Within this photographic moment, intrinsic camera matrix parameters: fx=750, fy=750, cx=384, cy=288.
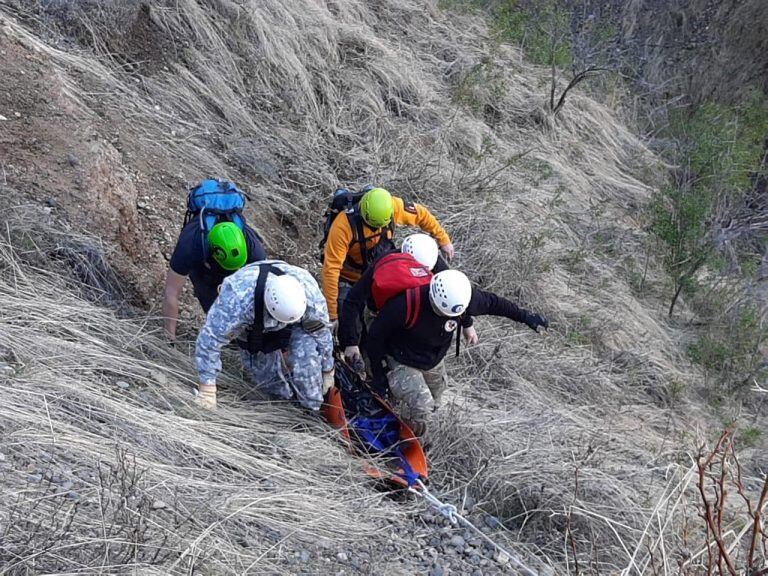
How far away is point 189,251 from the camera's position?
4000 millimetres

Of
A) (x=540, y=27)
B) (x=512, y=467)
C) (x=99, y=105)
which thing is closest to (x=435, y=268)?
(x=512, y=467)

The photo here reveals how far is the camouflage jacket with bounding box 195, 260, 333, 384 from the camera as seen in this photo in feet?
12.0

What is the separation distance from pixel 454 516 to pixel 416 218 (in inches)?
79.0

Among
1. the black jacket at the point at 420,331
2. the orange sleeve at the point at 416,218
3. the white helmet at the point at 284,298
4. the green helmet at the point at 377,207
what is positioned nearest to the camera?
the white helmet at the point at 284,298

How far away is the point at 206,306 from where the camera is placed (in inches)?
171

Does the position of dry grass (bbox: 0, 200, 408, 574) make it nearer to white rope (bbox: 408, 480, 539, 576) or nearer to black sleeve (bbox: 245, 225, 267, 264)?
white rope (bbox: 408, 480, 539, 576)

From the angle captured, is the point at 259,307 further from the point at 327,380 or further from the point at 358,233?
the point at 358,233

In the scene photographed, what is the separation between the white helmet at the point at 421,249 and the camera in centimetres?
438

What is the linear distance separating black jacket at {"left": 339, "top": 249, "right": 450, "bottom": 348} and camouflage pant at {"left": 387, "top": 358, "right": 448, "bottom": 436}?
257mm

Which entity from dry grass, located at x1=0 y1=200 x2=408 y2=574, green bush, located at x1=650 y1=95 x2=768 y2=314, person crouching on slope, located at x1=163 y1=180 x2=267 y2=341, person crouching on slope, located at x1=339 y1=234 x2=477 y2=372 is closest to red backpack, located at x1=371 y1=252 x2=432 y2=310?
person crouching on slope, located at x1=339 y1=234 x2=477 y2=372

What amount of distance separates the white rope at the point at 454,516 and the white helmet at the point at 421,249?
1277 millimetres

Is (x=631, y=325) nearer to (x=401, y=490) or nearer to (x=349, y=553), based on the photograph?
(x=401, y=490)

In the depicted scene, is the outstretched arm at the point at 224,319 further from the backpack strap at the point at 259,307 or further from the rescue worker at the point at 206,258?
the rescue worker at the point at 206,258

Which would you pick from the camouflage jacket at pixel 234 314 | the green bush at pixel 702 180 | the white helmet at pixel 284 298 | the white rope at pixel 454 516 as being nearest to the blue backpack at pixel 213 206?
the camouflage jacket at pixel 234 314
